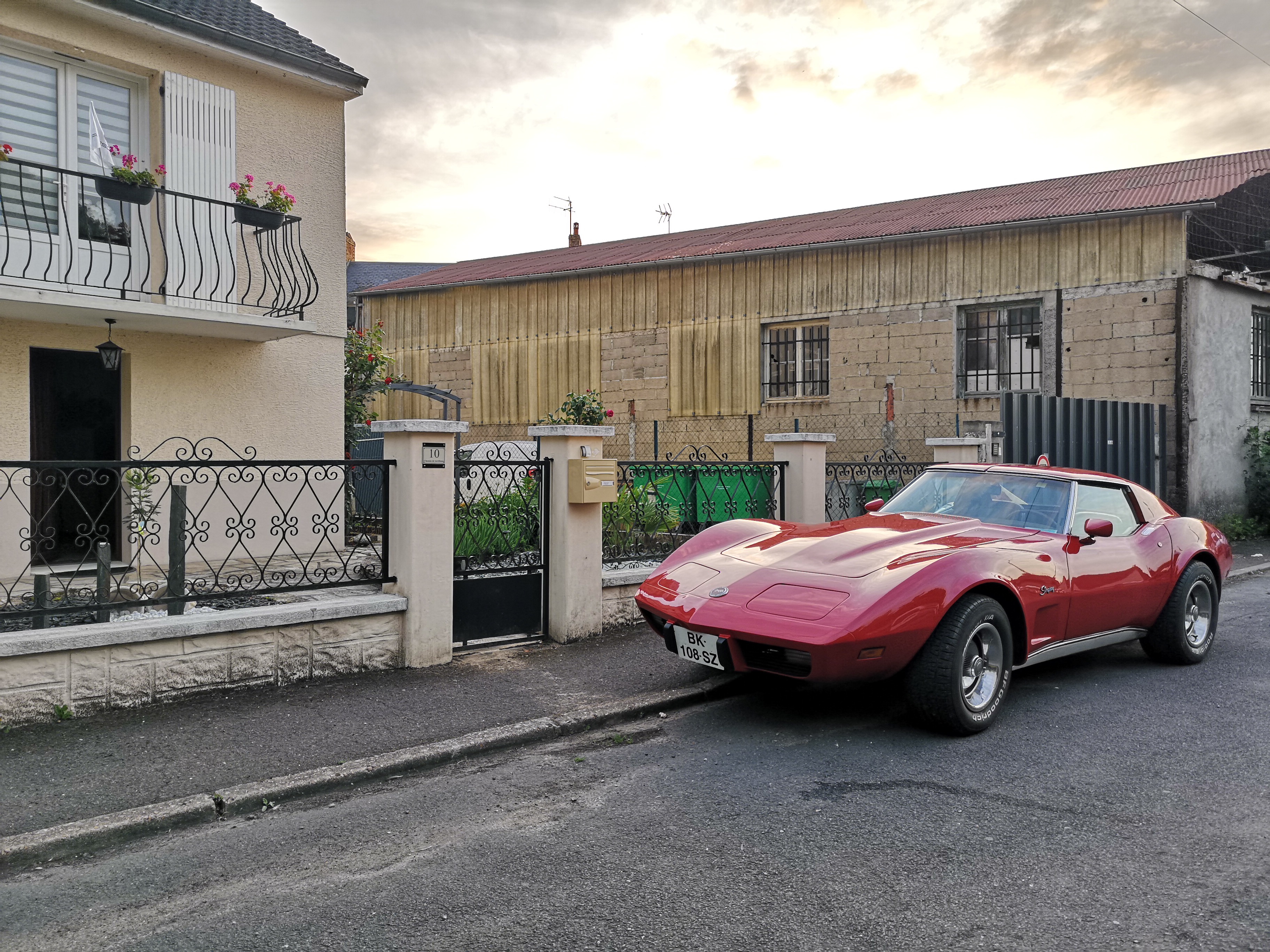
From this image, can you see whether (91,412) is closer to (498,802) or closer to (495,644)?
(495,644)

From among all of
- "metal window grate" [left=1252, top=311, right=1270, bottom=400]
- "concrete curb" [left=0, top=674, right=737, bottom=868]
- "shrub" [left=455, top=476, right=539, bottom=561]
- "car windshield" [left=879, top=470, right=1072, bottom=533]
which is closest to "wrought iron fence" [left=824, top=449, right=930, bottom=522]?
"car windshield" [left=879, top=470, right=1072, bottom=533]

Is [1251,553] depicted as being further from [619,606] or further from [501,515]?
[501,515]

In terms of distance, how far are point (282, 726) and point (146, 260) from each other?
228 inches

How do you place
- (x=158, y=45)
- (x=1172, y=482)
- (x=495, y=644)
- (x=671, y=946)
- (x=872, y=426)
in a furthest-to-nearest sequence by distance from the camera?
1. (x=872, y=426)
2. (x=1172, y=482)
3. (x=158, y=45)
4. (x=495, y=644)
5. (x=671, y=946)

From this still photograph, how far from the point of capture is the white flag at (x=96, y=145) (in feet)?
28.9

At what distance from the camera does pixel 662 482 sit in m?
9.82

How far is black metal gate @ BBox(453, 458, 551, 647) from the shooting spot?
698 centimetres

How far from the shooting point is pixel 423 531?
6.52m

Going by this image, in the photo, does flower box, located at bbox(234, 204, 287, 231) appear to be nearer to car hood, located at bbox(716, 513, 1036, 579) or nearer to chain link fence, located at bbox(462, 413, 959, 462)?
car hood, located at bbox(716, 513, 1036, 579)

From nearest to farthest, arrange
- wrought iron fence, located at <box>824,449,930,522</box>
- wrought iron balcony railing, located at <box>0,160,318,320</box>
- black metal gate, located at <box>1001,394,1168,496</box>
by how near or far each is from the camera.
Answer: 1. wrought iron balcony railing, located at <box>0,160,318,320</box>
2. wrought iron fence, located at <box>824,449,930,522</box>
3. black metal gate, located at <box>1001,394,1168,496</box>

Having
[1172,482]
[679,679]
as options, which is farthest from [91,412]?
[1172,482]

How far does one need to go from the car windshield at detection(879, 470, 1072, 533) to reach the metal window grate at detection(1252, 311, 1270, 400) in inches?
494

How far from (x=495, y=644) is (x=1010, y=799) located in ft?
12.9

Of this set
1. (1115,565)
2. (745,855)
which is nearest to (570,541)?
(1115,565)
